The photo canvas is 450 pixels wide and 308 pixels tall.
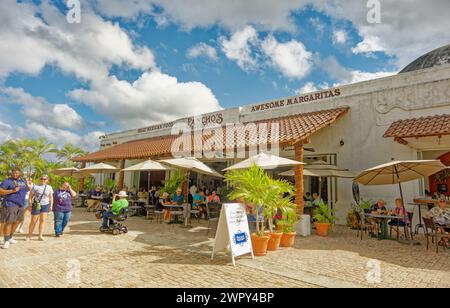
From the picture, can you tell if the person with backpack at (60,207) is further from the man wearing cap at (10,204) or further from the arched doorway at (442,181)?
the arched doorway at (442,181)

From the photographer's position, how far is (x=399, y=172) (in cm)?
788

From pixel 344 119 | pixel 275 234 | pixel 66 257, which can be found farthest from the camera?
pixel 344 119

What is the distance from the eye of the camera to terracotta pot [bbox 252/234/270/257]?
579 cm

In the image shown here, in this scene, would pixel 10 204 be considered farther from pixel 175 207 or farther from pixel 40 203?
pixel 175 207

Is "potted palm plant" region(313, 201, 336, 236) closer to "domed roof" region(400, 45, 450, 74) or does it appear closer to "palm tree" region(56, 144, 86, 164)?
"domed roof" region(400, 45, 450, 74)

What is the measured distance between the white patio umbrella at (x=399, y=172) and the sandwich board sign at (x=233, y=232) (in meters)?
4.18

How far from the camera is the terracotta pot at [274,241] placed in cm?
629

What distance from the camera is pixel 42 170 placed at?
63.3 feet

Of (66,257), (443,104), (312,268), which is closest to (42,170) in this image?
(66,257)

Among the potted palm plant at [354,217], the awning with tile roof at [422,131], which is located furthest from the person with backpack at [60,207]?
the awning with tile roof at [422,131]

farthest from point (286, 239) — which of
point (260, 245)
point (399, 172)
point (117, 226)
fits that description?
point (117, 226)
